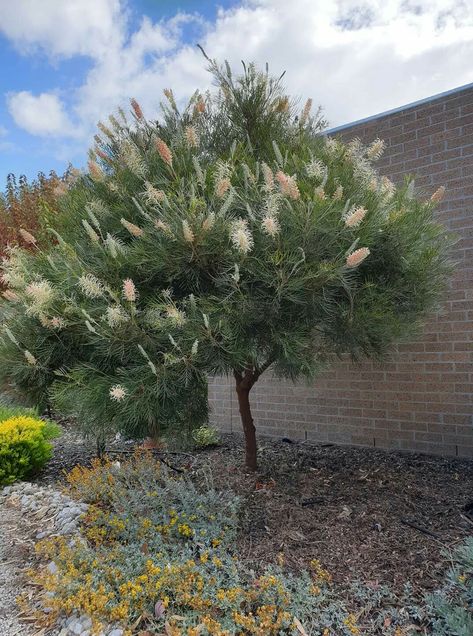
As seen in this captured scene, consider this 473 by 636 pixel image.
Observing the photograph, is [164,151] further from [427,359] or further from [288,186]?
[427,359]

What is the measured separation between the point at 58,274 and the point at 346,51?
11.1 feet

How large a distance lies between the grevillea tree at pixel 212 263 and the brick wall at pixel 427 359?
4.16 ft

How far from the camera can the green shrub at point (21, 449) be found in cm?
425

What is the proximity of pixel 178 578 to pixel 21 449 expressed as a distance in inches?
94.5

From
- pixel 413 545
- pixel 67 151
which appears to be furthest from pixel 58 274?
pixel 413 545

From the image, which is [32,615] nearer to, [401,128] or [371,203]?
[371,203]

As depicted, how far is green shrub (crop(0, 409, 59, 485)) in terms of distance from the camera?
425 cm

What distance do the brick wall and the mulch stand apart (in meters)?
0.26

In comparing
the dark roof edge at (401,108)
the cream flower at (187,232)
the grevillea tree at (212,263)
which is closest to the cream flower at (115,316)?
the grevillea tree at (212,263)

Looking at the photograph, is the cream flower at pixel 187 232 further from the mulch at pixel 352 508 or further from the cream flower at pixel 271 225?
the mulch at pixel 352 508

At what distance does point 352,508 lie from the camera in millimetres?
3430

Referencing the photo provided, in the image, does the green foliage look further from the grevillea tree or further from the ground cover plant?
the grevillea tree

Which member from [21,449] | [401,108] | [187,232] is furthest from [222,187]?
[401,108]

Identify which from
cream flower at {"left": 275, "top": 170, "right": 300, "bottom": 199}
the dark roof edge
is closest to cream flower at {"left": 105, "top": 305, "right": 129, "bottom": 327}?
cream flower at {"left": 275, "top": 170, "right": 300, "bottom": 199}
